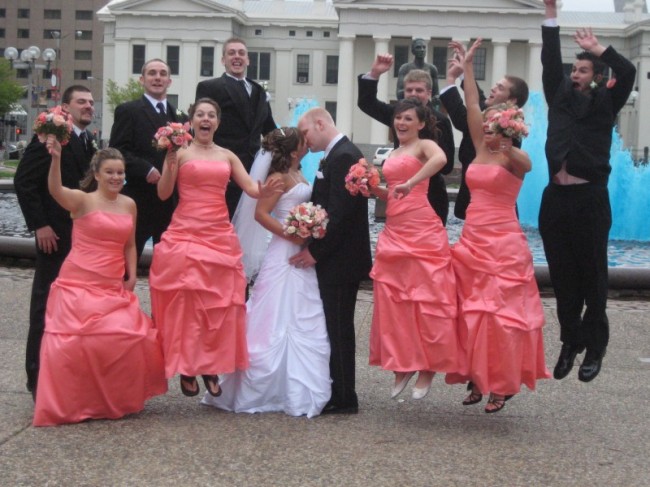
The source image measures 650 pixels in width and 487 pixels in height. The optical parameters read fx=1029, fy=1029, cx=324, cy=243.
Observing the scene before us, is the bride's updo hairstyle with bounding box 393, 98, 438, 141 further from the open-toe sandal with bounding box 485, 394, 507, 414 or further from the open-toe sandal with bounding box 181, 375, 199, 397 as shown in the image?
the open-toe sandal with bounding box 181, 375, 199, 397

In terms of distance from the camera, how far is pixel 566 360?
22.1 feet

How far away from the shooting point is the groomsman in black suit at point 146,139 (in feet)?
23.6

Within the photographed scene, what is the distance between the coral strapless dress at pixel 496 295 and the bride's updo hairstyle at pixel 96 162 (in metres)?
2.15

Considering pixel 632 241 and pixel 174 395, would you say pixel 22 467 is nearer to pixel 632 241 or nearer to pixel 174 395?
pixel 174 395

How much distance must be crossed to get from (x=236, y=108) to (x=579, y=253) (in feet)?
9.07

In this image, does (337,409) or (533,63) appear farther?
(533,63)

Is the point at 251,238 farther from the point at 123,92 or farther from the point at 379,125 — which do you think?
the point at 379,125

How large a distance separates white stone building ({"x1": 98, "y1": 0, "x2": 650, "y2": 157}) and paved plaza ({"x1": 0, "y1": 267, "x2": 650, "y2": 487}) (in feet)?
234

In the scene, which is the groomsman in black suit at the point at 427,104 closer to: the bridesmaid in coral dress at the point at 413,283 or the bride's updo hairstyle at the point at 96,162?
the bridesmaid in coral dress at the point at 413,283

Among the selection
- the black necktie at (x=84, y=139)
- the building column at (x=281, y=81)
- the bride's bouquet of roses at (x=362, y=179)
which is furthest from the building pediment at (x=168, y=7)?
the bride's bouquet of roses at (x=362, y=179)

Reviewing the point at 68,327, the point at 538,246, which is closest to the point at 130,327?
the point at 68,327

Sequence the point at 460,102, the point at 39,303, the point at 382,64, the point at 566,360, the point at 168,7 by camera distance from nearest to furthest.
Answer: the point at 39,303 → the point at 566,360 → the point at 460,102 → the point at 382,64 → the point at 168,7

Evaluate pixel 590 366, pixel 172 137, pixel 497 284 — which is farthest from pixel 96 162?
pixel 590 366

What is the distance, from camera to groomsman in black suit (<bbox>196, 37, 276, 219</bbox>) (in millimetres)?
7637
